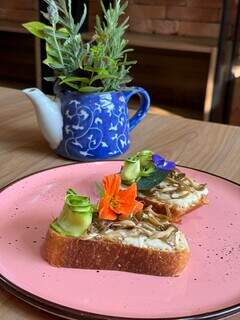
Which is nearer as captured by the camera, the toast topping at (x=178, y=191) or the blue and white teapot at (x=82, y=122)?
the toast topping at (x=178, y=191)

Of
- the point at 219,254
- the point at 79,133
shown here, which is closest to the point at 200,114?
the point at 79,133

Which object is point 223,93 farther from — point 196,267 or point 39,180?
point 196,267

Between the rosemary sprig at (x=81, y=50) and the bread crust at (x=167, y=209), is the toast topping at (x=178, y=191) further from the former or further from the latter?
the rosemary sprig at (x=81, y=50)

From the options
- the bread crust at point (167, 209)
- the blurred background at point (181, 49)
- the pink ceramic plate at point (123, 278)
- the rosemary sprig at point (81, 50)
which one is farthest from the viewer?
the blurred background at point (181, 49)

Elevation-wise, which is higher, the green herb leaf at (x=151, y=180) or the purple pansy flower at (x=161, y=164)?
the purple pansy flower at (x=161, y=164)

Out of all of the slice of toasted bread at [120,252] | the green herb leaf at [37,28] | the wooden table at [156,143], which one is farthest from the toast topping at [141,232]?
the green herb leaf at [37,28]

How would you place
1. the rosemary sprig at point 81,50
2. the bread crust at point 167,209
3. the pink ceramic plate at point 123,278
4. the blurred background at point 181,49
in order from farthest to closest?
the blurred background at point 181,49 < the rosemary sprig at point 81,50 < the bread crust at point 167,209 < the pink ceramic plate at point 123,278

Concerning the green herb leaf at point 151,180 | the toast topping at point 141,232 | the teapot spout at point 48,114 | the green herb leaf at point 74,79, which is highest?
the green herb leaf at point 74,79

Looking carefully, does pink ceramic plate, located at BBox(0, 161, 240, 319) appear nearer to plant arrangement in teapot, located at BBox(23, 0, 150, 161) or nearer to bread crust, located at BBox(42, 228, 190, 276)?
bread crust, located at BBox(42, 228, 190, 276)
